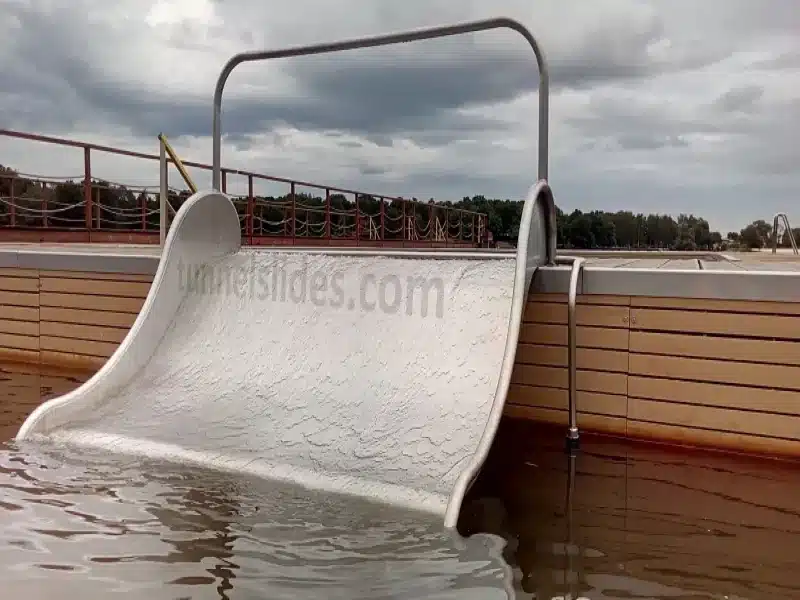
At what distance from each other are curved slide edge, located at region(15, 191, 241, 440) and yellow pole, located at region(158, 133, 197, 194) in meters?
0.72

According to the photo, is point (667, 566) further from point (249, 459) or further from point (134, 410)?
point (134, 410)

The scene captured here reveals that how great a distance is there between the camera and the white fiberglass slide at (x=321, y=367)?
2.51m

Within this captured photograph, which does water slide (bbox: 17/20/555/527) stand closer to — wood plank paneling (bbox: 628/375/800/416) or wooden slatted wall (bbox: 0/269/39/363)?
wood plank paneling (bbox: 628/375/800/416)

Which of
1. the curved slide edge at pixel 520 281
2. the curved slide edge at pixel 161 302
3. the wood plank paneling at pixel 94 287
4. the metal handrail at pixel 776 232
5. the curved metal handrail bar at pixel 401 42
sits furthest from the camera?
the metal handrail at pixel 776 232

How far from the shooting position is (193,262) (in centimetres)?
373

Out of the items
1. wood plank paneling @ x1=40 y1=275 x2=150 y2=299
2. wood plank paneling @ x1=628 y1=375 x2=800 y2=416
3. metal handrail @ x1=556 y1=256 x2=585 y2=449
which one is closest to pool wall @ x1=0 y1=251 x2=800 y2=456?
wood plank paneling @ x1=628 y1=375 x2=800 y2=416

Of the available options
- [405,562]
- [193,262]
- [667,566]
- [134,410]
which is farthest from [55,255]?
[667,566]

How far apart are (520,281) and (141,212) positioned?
22.4 feet

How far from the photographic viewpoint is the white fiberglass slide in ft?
8.23

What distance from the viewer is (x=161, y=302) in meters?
3.50

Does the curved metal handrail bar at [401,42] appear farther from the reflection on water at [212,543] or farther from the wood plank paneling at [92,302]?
the reflection on water at [212,543]

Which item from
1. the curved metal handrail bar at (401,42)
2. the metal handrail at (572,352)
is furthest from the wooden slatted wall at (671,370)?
the curved metal handrail bar at (401,42)

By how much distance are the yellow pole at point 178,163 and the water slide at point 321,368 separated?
0.93 metres

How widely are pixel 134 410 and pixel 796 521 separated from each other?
2.49 metres
